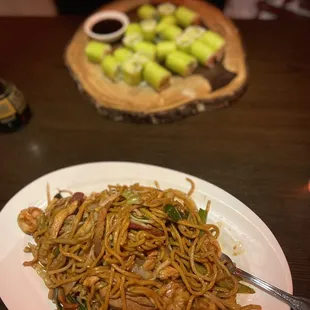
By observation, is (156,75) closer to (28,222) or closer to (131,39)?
(131,39)

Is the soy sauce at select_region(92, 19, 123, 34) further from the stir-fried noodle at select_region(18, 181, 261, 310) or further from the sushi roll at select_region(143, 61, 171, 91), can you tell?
the stir-fried noodle at select_region(18, 181, 261, 310)

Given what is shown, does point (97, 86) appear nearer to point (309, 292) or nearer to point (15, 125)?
point (15, 125)

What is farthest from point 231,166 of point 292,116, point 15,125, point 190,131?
point 15,125

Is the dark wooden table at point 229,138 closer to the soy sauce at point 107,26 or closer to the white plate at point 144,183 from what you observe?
the white plate at point 144,183

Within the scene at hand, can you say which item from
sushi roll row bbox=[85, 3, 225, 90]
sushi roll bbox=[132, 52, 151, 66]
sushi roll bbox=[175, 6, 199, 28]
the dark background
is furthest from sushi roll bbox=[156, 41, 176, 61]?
the dark background

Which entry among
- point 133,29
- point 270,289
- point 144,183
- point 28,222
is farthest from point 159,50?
point 270,289
